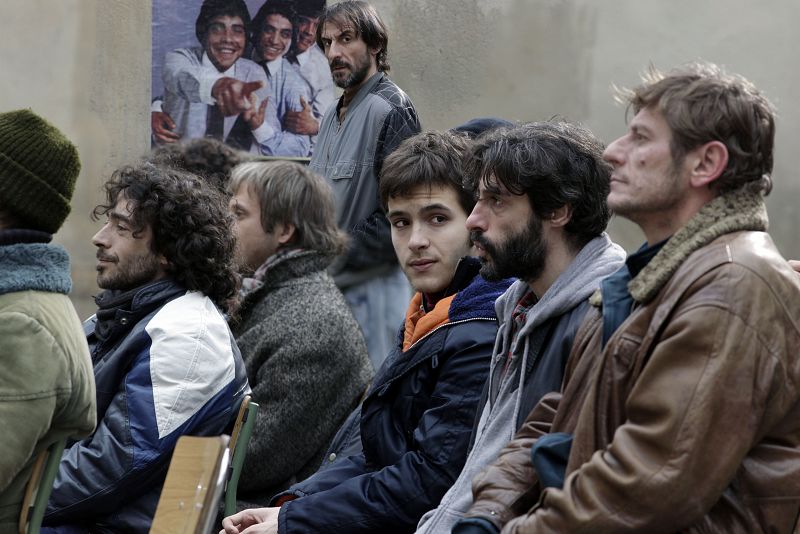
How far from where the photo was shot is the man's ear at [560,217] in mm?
3598

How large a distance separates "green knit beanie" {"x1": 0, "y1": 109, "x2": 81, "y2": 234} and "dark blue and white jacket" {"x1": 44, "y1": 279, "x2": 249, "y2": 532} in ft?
1.83

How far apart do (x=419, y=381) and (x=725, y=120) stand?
4.75 feet

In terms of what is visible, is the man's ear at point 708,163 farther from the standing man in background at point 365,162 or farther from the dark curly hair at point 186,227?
the standing man in background at point 365,162

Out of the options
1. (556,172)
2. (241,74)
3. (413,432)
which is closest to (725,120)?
(556,172)

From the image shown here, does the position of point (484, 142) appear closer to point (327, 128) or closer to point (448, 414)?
point (448, 414)

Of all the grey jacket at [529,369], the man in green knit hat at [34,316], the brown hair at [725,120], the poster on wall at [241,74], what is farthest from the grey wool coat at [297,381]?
the poster on wall at [241,74]

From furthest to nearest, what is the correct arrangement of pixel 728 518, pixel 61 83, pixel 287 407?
pixel 61 83 < pixel 287 407 < pixel 728 518

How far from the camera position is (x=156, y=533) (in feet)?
7.66

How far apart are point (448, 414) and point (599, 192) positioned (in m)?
0.76

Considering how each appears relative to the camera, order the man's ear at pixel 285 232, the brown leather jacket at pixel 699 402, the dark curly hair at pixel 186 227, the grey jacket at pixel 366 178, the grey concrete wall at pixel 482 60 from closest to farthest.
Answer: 1. the brown leather jacket at pixel 699 402
2. the dark curly hair at pixel 186 227
3. the man's ear at pixel 285 232
4. the grey jacket at pixel 366 178
5. the grey concrete wall at pixel 482 60

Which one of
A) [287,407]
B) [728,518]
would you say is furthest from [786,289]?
[287,407]

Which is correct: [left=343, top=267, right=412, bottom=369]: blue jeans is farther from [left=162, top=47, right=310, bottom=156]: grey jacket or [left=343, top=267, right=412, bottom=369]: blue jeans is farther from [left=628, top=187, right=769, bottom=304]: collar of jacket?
[left=628, top=187, right=769, bottom=304]: collar of jacket

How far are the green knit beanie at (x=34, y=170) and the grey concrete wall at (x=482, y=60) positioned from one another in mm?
4396

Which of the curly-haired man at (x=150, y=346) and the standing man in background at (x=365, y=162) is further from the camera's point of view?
the standing man in background at (x=365, y=162)
